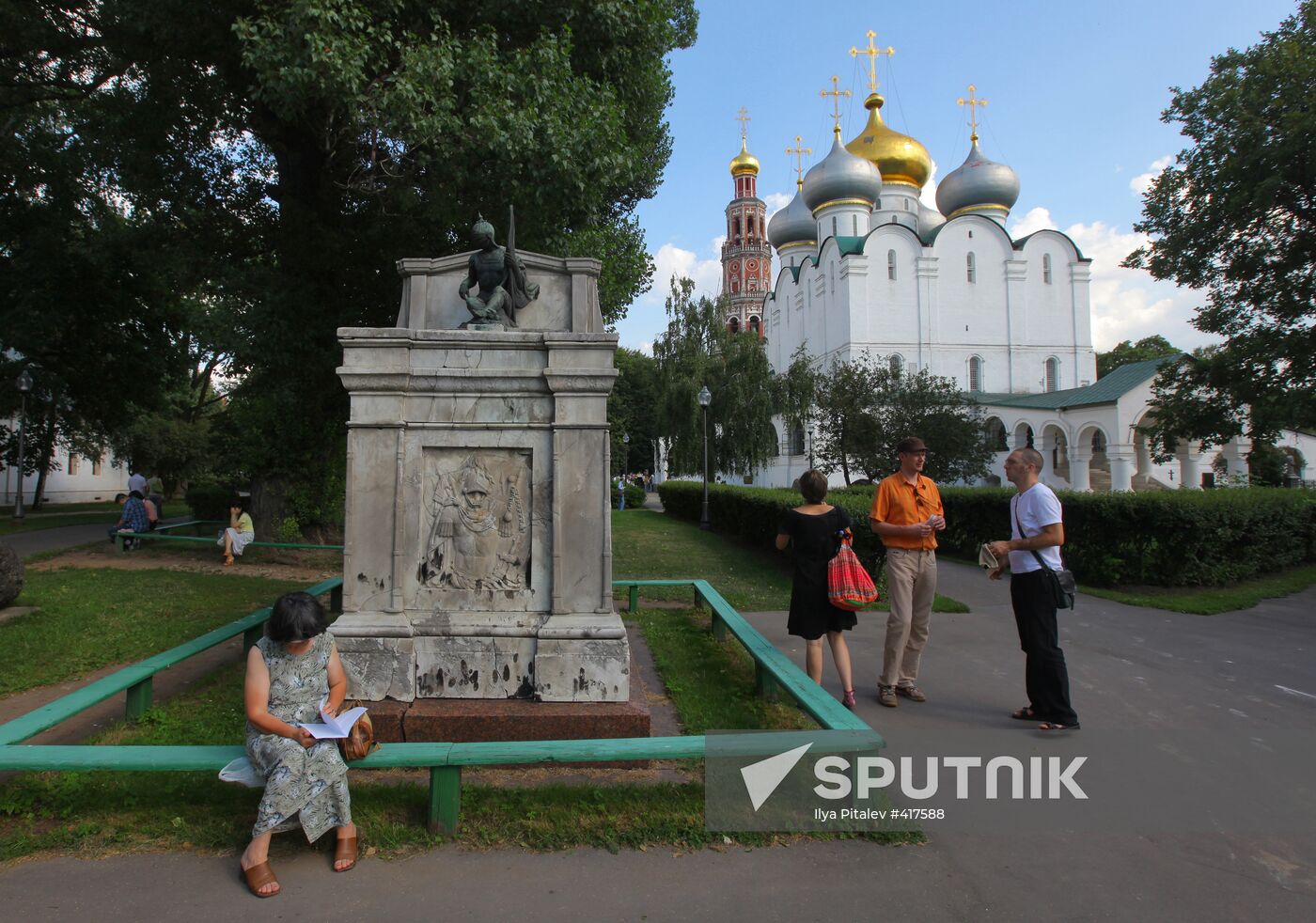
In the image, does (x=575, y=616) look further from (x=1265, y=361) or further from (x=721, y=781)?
(x=1265, y=361)

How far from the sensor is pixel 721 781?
360cm

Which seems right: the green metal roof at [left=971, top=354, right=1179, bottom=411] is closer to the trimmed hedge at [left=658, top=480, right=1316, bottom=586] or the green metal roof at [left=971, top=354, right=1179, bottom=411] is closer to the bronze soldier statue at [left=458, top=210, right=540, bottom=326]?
the trimmed hedge at [left=658, top=480, right=1316, bottom=586]

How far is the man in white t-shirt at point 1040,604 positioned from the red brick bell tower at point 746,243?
5877cm

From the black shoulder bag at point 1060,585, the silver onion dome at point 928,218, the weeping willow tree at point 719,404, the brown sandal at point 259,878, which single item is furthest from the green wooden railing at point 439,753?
the silver onion dome at point 928,218

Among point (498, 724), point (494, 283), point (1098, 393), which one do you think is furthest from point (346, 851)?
point (1098, 393)

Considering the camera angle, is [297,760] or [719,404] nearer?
[297,760]

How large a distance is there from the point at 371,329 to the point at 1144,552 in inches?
411

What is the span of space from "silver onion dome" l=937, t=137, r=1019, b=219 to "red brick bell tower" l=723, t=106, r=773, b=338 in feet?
69.4

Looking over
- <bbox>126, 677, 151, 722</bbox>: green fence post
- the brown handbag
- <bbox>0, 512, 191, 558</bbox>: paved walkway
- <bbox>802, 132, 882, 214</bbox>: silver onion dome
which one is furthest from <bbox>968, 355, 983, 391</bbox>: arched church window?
the brown handbag

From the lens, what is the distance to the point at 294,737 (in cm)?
304

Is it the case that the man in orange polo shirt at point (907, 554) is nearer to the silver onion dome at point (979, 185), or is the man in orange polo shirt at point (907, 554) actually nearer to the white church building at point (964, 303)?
the white church building at point (964, 303)

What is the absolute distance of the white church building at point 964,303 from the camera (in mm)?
34031

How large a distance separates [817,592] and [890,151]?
45.0m

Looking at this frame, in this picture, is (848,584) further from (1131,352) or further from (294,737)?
(1131,352)
